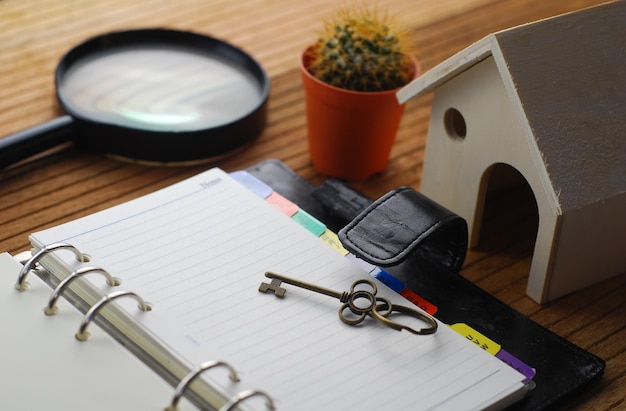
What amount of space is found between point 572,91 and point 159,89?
54 cm

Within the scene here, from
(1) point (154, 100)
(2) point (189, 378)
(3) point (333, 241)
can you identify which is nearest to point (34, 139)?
(1) point (154, 100)

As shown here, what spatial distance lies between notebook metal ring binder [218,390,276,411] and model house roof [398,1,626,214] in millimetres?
317

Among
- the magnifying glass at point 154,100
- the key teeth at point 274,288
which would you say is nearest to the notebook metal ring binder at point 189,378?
the key teeth at point 274,288

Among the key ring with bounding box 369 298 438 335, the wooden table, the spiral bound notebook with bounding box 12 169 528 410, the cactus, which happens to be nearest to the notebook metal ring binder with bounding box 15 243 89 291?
the spiral bound notebook with bounding box 12 169 528 410

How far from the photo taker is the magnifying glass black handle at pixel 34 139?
980 millimetres

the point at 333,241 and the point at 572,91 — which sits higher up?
the point at 572,91

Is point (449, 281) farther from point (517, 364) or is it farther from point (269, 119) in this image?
point (269, 119)

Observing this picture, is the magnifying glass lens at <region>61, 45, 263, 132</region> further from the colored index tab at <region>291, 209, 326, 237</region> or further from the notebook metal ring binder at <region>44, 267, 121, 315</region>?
the notebook metal ring binder at <region>44, 267, 121, 315</region>

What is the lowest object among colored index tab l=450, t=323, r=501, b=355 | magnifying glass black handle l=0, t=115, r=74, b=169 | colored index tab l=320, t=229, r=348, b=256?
colored index tab l=450, t=323, r=501, b=355

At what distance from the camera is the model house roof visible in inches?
30.4

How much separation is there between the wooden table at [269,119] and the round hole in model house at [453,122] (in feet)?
0.31

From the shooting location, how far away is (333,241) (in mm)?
851

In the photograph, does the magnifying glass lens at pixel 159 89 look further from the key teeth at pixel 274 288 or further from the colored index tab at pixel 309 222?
the key teeth at pixel 274 288

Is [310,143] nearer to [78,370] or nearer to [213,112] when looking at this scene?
[213,112]
